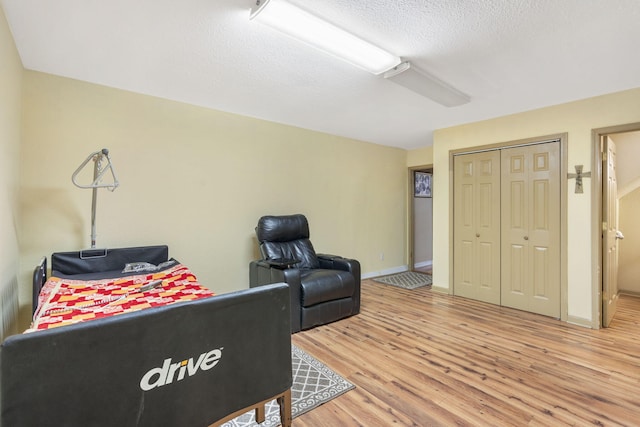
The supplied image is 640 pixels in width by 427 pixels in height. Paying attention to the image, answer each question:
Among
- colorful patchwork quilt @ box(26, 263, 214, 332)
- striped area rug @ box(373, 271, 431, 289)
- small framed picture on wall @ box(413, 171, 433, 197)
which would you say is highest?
small framed picture on wall @ box(413, 171, 433, 197)

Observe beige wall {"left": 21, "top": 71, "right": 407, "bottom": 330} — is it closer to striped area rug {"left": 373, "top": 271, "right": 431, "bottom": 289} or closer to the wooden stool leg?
striped area rug {"left": 373, "top": 271, "right": 431, "bottom": 289}

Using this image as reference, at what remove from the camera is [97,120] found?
9.17ft

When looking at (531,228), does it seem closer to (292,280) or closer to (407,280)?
(407,280)

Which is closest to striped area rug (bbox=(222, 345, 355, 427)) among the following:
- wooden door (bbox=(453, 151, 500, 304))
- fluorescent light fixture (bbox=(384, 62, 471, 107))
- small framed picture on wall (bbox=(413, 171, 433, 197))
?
fluorescent light fixture (bbox=(384, 62, 471, 107))

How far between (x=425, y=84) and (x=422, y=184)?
3.76 meters

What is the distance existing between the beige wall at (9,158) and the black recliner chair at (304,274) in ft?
6.29

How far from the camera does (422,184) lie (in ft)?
20.2

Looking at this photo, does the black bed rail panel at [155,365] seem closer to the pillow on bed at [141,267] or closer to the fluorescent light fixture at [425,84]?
the pillow on bed at [141,267]

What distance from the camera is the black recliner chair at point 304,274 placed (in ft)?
9.59

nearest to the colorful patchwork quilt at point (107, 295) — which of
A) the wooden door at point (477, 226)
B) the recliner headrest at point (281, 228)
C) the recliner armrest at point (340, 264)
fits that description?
the recliner headrest at point (281, 228)

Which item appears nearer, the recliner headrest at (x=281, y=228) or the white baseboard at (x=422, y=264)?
the recliner headrest at (x=281, y=228)

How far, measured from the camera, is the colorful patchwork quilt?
5.30ft

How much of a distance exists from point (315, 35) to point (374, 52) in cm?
47

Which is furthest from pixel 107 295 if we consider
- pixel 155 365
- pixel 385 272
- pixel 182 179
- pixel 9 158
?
pixel 385 272
